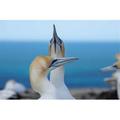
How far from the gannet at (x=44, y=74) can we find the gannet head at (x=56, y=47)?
3 cm

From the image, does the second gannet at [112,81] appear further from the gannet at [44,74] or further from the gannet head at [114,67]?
the gannet at [44,74]

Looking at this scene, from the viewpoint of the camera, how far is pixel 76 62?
3172 mm

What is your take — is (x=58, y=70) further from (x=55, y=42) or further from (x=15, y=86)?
(x=15, y=86)

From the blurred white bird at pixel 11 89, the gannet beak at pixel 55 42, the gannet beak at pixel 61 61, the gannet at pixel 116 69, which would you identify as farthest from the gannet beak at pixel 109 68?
the blurred white bird at pixel 11 89

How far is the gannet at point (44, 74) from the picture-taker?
3.17 m

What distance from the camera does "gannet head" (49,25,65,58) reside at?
3.17 meters

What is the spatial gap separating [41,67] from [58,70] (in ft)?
0.38

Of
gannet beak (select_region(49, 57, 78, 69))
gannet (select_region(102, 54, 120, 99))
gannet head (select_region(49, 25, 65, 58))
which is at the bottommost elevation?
gannet (select_region(102, 54, 120, 99))

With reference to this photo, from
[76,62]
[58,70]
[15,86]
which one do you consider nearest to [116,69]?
[76,62]

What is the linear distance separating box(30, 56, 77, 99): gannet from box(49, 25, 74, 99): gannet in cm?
2

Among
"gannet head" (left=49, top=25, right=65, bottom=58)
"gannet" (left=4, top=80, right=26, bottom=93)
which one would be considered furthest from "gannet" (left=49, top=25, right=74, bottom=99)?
"gannet" (left=4, top=80, right=26, bottom=93)

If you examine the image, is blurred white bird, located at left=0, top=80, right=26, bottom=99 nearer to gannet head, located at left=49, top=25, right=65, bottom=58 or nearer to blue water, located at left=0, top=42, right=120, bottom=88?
blue water, located at left=0, top=42, right=120, bottom=88
